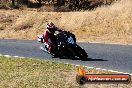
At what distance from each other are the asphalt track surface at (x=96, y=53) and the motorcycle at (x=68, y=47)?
50cm

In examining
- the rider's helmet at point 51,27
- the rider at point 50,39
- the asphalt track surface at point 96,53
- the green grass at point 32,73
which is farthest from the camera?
the rider at point 50,39

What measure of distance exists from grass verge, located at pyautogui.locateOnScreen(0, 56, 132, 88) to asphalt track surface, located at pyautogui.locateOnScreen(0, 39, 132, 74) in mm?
1179

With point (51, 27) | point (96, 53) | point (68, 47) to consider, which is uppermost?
point (51, 27)

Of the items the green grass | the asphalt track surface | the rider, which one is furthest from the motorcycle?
the green grass

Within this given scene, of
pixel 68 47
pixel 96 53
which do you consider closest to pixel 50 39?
pixel 68 47

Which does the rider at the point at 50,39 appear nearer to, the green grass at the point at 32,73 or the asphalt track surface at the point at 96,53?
the asphalt track surface at the point at 96,53

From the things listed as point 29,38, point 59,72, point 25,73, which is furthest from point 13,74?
point 29,38

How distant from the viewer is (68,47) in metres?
19.9

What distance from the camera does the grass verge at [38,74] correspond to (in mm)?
14482

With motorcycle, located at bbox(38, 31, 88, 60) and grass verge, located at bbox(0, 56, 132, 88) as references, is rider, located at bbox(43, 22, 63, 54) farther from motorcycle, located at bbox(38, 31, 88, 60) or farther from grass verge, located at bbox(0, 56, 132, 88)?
grass verge, located at bbox(0, 56, 132, 88)

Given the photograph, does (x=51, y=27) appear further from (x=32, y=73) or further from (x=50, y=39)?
(x=32, y=73)

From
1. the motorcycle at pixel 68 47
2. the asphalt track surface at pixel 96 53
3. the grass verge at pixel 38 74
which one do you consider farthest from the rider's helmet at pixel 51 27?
the grass verge at pixel 38 74

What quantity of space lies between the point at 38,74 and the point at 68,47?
4.12 m

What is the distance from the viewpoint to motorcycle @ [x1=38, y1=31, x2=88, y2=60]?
19.7 m
